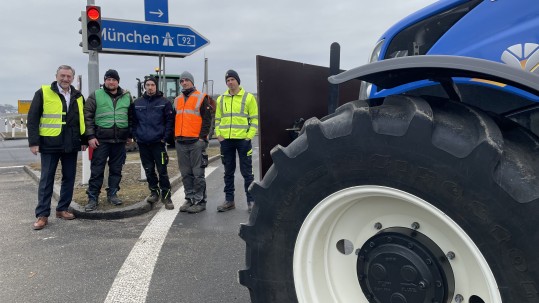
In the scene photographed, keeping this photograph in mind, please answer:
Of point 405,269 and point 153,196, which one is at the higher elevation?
point 405,269

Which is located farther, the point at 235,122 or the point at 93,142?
the point at 235,122

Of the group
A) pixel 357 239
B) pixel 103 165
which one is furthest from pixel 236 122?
pixel 357 239

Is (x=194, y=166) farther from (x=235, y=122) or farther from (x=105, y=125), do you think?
(x=105, y=125)

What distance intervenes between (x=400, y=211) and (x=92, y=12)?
611 cm

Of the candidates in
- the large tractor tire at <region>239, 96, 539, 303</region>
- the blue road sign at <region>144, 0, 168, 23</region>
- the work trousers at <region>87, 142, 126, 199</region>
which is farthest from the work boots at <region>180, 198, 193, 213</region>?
the large tractor tire at <region>239, 96, 539, 303</region>

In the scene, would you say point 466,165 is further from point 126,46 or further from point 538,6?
point 126,46

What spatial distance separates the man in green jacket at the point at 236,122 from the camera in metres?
5.79

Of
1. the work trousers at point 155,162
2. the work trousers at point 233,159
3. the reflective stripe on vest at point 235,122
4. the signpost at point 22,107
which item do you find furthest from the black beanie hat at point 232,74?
the signpost at point 22,107

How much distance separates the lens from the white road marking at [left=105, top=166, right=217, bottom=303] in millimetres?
3299

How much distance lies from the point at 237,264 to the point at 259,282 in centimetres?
188

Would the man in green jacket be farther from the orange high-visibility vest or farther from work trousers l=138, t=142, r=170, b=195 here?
work trousers l=138, t=142, r=170, b=195

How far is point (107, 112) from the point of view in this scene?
570 centimetres

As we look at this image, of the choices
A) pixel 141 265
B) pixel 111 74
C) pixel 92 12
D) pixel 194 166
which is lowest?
pixel 141 265

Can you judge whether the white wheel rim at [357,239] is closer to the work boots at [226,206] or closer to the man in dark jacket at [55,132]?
the work boots at [226,206]
